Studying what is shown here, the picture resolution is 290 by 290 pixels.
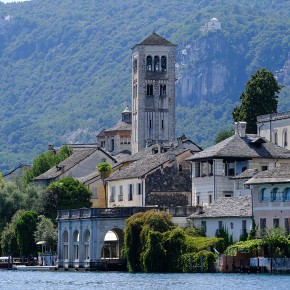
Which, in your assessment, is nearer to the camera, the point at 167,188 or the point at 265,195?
the point at 265,195

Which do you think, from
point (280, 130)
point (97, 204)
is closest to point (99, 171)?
point (97, 204)

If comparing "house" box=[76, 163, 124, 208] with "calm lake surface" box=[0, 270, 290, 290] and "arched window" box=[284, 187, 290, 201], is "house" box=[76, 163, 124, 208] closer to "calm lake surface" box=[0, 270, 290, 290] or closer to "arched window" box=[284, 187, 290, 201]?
"calm lake surface" box=[0, 270, 290, 290]

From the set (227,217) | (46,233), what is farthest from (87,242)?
(227,217)

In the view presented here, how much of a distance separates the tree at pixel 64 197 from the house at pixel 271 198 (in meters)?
40.5

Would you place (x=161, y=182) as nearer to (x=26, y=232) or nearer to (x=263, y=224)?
(x=26, y=232)

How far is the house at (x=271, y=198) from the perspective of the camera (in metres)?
112

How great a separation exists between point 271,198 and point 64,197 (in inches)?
1730

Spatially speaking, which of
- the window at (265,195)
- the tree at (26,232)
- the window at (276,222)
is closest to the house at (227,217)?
the window at (265,195)

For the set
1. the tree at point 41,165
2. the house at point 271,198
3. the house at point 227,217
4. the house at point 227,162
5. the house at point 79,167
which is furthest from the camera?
the tree at point 41,165

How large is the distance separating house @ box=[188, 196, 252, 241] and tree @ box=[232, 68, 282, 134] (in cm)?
5091

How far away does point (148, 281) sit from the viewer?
10075 centimetres

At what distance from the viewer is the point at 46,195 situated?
15438cm

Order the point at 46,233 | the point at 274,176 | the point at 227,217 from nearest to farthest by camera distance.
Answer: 1. the point at 274,176
2. the point at 227,217
3. the point at 46,233

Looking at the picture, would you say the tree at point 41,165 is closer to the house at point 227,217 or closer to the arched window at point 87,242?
the arched window at point 87,242
